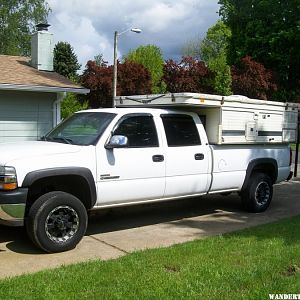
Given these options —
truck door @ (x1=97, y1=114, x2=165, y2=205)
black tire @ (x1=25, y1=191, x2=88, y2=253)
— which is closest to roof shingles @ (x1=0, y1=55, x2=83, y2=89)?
truck door @ (x1=97, y1=114, x2=165, y2=205)

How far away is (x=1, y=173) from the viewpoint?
229 inches

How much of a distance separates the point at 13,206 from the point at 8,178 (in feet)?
1.09

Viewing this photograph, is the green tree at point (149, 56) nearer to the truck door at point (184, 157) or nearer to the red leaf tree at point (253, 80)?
the red leaf tree at point (253, 80)

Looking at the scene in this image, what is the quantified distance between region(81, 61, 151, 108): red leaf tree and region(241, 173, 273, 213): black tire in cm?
2433

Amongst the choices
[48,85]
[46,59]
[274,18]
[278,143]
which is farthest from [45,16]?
[278,143]

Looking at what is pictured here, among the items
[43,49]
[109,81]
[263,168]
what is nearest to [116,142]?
[263,168]

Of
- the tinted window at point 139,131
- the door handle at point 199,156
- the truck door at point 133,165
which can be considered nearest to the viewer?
the truck door at point 133,165

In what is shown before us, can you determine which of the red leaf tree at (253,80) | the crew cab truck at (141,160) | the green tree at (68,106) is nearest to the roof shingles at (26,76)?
the crew cab truck at (141,160)

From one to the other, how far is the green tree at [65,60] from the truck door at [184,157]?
37.0 meters

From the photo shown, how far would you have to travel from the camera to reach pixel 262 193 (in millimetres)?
9242

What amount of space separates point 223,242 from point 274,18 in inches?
1171

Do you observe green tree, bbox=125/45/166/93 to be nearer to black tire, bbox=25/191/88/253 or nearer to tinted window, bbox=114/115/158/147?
tinted window, bbox=114/115/158/147

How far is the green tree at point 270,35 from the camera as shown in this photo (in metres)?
32.7

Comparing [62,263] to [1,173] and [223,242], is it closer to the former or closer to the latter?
[1,173]
